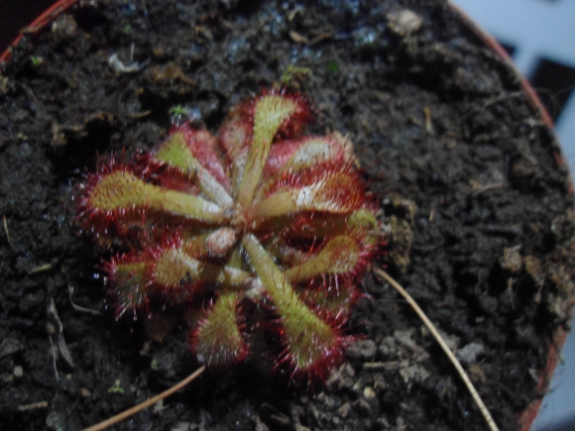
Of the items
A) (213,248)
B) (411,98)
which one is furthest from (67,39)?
(411,98)

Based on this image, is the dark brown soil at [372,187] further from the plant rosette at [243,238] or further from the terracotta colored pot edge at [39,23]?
the plant rosette at [243,238]

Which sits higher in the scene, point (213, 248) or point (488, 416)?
point (213, 248)

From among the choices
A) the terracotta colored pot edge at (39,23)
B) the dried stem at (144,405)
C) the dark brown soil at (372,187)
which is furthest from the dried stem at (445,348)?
the terracotta colored pot edge at (39,23)

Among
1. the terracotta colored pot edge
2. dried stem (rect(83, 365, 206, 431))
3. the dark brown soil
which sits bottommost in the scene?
dried stem (rect(83, 365, 206, 431))

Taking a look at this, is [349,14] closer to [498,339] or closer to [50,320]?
[498,339]

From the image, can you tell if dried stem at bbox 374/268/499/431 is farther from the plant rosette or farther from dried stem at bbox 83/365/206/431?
dried stem at bbox 83/365/206/431

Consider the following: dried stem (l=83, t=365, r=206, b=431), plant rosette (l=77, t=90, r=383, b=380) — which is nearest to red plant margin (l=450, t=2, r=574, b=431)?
plant rosette (l=77, t=90, r=383, b=380)
